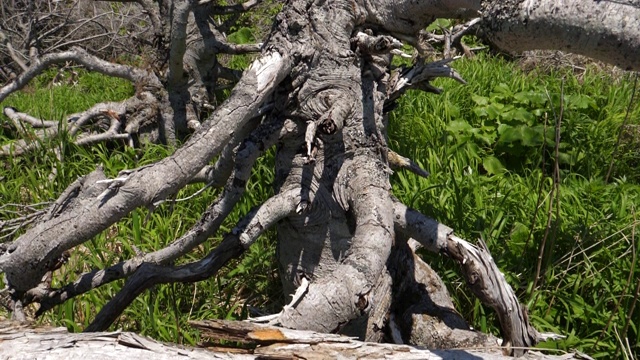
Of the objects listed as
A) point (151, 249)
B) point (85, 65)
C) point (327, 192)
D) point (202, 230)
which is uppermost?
point (85, 65)

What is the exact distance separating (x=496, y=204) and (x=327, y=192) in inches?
51.4

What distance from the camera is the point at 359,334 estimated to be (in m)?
2.43

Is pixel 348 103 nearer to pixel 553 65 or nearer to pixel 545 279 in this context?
pixel 545 279

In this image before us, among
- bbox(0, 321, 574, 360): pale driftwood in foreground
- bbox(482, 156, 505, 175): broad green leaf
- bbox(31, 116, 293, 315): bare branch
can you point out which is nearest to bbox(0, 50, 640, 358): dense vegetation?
bbox(482, 156, 505, 175): broad green leaf

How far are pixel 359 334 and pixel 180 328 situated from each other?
2.83ft

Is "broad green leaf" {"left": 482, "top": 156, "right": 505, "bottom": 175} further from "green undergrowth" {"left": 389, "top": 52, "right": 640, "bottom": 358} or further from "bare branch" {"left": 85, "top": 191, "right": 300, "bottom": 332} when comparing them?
"bare branch" {"left": 85, "top": 191, "right": 300, "bottom": 332}

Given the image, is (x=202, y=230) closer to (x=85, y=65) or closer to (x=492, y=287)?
(x=492, y=287)

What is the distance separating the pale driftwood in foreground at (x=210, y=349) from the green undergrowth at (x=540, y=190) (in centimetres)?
100

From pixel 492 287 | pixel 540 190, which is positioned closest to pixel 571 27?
pixel 492 287

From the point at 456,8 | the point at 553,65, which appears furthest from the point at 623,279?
the point at 553,65

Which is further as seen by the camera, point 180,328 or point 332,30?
point 180,328

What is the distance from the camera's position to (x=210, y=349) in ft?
5.69

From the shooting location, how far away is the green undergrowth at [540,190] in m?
2.71

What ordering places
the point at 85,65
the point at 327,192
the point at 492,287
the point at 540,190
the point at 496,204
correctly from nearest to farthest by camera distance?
1. the point at 492,287
2. the point at 327,192
3. the point at 540,190
4. the point at 496,204
5. the point at 85,65
